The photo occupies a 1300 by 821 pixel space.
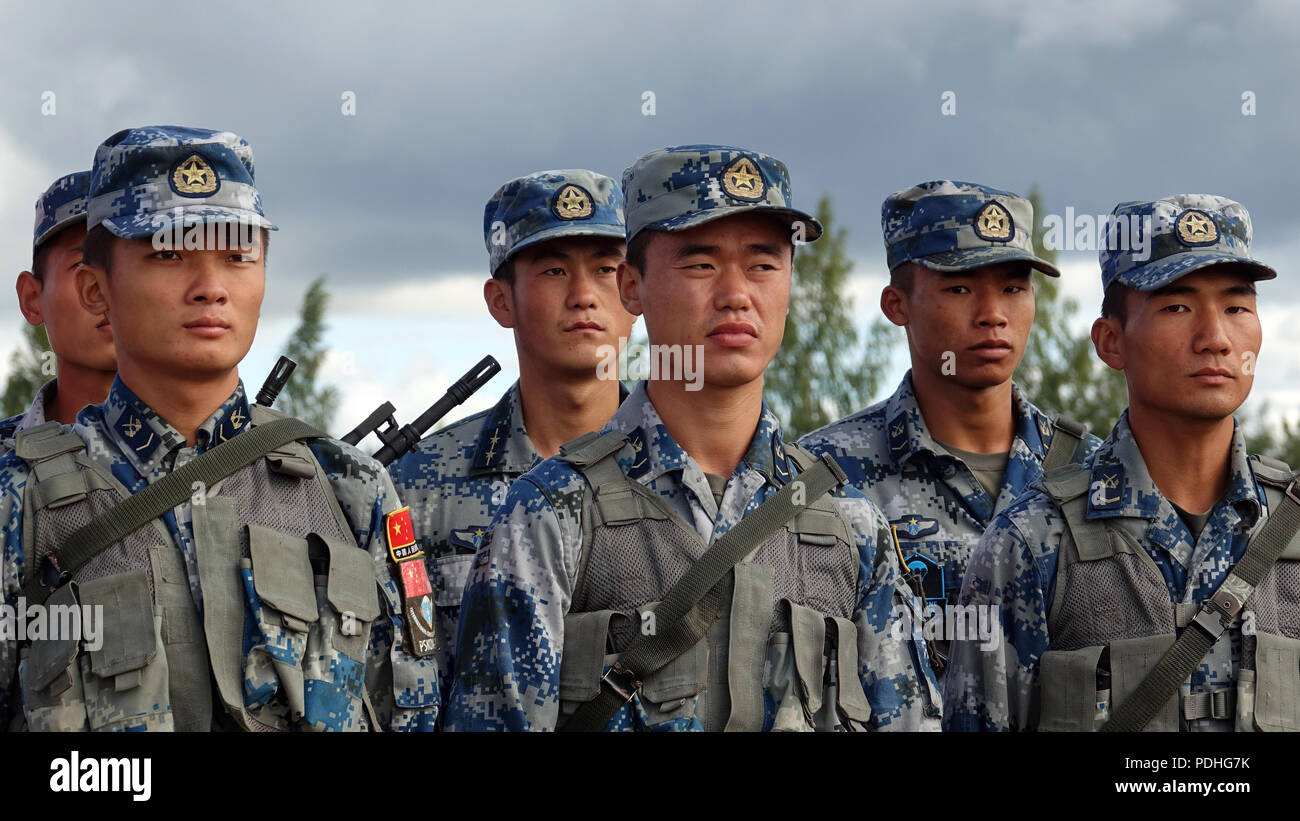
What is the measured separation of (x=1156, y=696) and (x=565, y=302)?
3889 mm

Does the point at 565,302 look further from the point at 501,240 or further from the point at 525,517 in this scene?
the point at 525,517

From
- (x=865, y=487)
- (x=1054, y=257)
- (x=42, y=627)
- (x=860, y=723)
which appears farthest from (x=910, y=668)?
(x=1054, y=257)

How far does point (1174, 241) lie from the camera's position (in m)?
6.94

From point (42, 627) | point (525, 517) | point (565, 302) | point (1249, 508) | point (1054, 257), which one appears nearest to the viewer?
point (42, 627)

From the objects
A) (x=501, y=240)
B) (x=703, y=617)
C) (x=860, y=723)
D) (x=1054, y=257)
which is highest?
(x=1054, y=257)

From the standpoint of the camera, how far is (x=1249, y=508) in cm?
678

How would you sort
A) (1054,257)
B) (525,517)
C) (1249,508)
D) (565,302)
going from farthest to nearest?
1. (1054,257)
2. (565,302)
3. (1249,508)
4. (525,517)

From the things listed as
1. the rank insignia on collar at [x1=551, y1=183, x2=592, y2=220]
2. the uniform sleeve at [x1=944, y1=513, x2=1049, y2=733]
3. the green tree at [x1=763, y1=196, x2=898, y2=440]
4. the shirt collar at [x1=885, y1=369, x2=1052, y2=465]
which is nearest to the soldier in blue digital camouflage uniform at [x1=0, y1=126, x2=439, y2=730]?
the uniform sleeve at [x1=944, y1=513, x2=1049, y2=733]

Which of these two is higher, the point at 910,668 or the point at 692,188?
the point at 692,188

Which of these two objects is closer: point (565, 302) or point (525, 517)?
point (525, 517)

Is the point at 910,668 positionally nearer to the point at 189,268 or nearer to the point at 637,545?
the point at 637,545

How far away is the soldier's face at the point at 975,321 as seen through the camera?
8.68 metres

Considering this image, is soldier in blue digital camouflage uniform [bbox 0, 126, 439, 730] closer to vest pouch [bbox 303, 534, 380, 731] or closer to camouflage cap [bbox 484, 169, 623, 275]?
vest pouch [bbox 303, 534, 380, 731]

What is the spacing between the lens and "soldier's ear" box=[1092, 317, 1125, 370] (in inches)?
276
